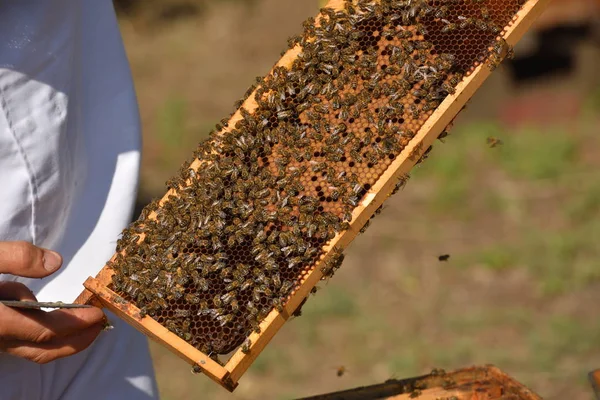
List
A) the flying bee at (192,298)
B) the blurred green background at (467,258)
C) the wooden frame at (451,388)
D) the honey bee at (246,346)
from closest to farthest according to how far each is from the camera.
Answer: the honey bee at (246,346), the flying bee at (192,298), the wooden frame at (451,388), the blurred green background at (467,258)

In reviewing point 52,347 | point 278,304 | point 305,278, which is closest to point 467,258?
point 305,278

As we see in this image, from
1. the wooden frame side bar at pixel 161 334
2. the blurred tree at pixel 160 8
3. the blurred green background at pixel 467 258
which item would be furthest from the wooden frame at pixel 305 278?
the blurred tree at pixel 160 8

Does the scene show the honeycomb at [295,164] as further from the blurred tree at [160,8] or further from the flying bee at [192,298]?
the blurred tree at [160,8]

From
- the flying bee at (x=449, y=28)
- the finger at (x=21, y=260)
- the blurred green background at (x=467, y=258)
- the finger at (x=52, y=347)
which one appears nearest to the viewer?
the finger at (x=21, y=260)

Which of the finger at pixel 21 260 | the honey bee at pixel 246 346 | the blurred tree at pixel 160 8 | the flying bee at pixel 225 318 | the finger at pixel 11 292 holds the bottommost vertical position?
the blurred tree at pixel 160 8

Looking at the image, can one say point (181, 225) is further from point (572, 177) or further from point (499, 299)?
point (572, 177)

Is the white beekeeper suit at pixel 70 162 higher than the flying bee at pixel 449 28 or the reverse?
the reverse

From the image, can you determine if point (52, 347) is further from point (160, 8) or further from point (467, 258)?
point (160, 8)
